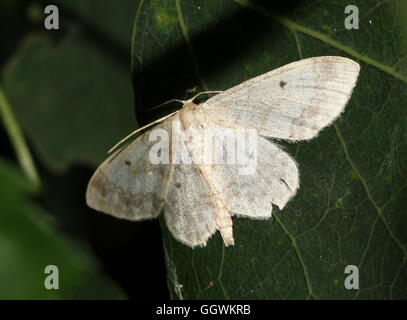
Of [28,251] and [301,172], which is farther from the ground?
[301,172]

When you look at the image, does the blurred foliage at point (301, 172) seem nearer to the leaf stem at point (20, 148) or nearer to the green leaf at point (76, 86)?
the leaf stem at point (20, 148)

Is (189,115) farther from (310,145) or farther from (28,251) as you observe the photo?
(28,251)

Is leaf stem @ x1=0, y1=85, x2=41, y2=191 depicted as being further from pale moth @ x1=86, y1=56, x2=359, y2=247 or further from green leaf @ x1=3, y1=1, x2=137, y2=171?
pale moth @ x1=86, y1=56, x2=359, y2=247

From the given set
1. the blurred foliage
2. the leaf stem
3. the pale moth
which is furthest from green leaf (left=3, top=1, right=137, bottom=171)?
the blurred foliage

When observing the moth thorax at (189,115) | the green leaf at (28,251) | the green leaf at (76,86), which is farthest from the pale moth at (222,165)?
the green leaf at (76,86)

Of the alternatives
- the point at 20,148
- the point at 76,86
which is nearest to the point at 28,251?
the point at 20,148

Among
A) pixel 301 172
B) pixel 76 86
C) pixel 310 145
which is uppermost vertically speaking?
pixel 76 86
